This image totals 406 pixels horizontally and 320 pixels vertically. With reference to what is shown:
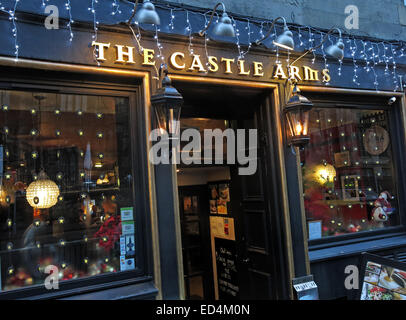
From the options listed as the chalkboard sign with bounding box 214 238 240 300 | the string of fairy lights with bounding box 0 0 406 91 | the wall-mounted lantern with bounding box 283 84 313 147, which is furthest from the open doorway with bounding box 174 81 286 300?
the string of fairy lights with bounding box 0 0 406 91

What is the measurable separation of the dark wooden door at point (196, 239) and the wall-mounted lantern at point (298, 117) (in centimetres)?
251

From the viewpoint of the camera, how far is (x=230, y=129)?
553cm

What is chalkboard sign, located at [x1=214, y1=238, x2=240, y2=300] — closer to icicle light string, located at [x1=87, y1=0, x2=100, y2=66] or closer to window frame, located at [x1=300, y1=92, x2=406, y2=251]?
window frame, located at [x1=300, y1=92, x2=406, y2=251]

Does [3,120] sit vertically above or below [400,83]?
below

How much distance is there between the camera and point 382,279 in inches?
130

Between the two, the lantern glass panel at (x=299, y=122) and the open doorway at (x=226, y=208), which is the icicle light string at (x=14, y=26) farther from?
the lantern glass panel at (x=299, y=122)

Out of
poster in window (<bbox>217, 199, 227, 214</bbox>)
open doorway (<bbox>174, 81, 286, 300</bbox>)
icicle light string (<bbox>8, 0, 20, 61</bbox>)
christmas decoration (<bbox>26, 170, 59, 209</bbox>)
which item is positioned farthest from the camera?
poster in window (<bbox>217, 199, 227, 214</bbox>)

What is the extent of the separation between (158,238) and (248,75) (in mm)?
2406

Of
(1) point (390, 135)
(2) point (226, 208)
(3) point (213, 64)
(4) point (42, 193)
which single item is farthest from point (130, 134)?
(1) point (390, 135)

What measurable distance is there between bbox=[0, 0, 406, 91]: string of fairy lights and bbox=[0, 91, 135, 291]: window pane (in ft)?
2.24

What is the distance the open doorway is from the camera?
475 centimetres

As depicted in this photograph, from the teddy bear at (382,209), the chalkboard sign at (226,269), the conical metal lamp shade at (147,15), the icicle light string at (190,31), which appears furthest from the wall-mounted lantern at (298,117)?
the chalkboard sign at (226,269)
